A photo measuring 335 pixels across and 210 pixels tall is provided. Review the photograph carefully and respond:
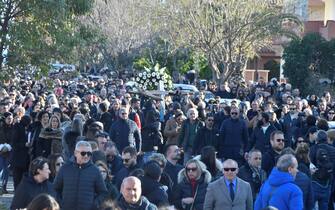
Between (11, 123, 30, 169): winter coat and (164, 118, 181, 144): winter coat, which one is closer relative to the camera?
(11, 123, 30, 169): winter coat

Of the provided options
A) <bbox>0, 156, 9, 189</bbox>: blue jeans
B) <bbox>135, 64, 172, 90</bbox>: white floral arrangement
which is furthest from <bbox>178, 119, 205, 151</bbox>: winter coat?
<bbox>135, 64, 172, 90</bbox>: white floral arrangement

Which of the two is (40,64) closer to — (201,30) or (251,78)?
(201,30)

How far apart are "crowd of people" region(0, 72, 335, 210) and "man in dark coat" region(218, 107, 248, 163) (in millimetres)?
20

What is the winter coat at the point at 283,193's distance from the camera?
9789mm

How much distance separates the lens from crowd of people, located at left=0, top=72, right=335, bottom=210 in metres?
9.83

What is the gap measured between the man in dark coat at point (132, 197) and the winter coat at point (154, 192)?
3.41 feet

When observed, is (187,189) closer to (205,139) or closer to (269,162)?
(269,162)

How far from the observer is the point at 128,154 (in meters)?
11.6

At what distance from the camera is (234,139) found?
16.8m

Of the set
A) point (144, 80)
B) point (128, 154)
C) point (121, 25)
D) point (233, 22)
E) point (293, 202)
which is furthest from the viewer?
point (121, 25)

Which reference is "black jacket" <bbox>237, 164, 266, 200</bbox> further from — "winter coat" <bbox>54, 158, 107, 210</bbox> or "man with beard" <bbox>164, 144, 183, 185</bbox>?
"winter coat" <bbox>54, 158, 107, 210</bbox>

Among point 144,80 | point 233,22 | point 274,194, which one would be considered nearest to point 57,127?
point 274,194

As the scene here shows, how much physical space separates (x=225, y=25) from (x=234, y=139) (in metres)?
23.2

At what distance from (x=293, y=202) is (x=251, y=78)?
49.3m
